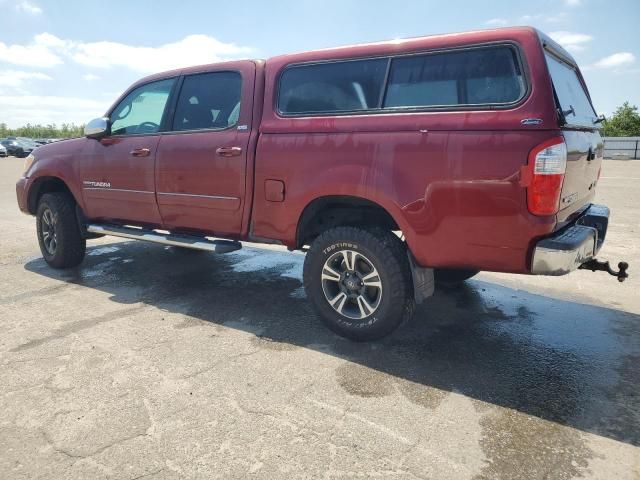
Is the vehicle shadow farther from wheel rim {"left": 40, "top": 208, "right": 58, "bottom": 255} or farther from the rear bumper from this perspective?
the rear bumper

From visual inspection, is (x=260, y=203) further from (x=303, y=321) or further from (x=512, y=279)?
(x=512, y=279)

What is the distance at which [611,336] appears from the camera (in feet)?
12.2

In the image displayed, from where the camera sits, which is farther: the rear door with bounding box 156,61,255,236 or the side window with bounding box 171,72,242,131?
the side window with bounding box 171,72,242,131

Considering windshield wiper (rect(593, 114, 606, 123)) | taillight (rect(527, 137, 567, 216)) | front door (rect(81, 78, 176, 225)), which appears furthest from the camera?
front door (rect(81, 78, 176, 225))

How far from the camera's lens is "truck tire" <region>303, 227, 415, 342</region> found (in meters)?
3.34

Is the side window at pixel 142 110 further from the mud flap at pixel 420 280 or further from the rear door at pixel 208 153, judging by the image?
the mud flap at pixel 420 280

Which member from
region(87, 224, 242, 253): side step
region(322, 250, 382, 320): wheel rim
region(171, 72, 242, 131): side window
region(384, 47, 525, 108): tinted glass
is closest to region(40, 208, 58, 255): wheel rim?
region(87, 224, 242, 253): side step

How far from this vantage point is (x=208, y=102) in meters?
4.41

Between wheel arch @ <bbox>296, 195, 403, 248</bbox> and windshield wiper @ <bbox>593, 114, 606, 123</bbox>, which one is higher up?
windshield wiper @ <bbox>593, 114, 606, 123</bbox>

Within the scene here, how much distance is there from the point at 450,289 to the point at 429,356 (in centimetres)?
164

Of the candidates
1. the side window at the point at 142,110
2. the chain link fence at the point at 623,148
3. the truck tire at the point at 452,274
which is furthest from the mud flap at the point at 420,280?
the chain link fence at the point at 623,148

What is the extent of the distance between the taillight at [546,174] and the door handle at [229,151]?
2.24 meters

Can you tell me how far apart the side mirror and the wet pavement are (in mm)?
1558

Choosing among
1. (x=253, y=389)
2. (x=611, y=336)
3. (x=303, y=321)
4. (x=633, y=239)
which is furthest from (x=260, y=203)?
(x=633, y=239)
